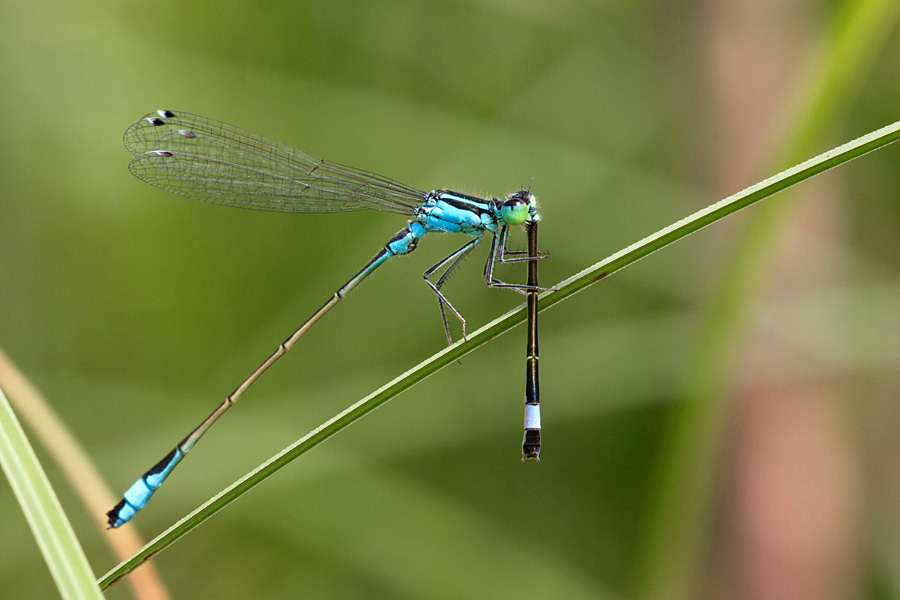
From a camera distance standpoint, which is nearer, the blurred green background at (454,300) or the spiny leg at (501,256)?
the spiny leg at (501,256)

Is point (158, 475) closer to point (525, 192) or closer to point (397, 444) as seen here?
point (397, 444)

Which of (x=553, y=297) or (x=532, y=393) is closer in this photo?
(x=553, y=297)

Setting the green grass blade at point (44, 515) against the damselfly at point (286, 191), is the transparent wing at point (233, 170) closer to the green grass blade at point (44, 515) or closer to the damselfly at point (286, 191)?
the damselfly at point (286, 191)

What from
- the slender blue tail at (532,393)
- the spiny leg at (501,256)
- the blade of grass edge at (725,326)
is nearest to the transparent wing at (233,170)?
the spiny leg at (501,256)

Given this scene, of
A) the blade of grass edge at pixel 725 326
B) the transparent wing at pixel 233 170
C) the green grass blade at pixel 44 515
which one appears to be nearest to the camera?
the green grass blade at pixel 44 515

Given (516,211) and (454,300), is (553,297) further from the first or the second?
(454,300)

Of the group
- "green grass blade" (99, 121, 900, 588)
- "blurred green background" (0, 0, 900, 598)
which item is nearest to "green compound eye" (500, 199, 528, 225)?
"green grass blade" (99, 121, 900, 588)

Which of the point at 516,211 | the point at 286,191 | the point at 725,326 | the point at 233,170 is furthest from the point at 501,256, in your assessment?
the point at 233,170

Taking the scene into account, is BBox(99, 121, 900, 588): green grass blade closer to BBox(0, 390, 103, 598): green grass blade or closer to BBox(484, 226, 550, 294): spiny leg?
BBox(0, 390, 103, 598): green grass blade
